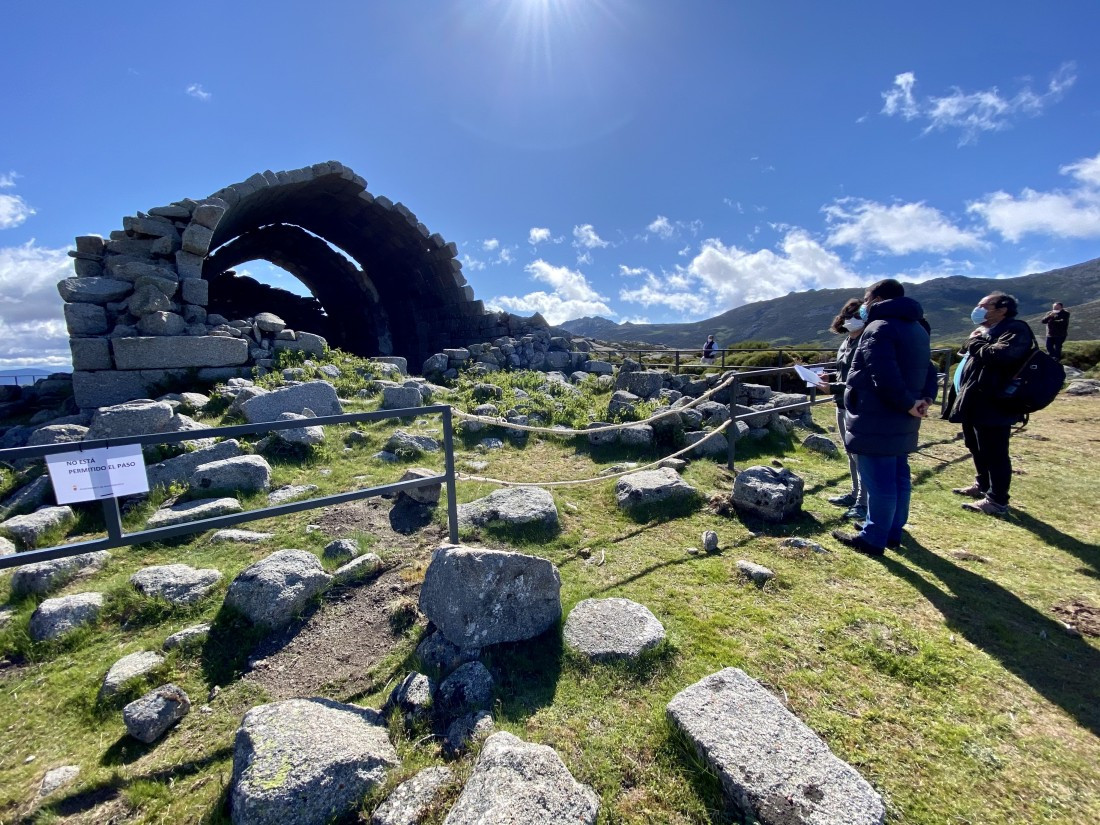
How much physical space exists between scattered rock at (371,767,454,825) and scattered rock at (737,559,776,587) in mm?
2753

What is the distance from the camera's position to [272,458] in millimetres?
6234

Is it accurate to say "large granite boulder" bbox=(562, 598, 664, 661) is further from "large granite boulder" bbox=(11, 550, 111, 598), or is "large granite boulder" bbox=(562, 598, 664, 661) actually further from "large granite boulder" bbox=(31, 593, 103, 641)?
"large granite boulder" bbox=(11, 550, 111, 598)

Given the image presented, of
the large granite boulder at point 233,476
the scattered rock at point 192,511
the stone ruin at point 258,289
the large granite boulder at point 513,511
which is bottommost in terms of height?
the large granite boulder at point 513,511

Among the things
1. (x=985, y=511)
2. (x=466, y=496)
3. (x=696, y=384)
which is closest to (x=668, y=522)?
(x=466, y=496)

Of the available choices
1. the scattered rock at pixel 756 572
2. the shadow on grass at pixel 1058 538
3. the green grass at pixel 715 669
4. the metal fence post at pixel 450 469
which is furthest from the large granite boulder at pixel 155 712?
the shadow on grass at pixel 1058 538

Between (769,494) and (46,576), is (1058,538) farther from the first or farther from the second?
(46,576)

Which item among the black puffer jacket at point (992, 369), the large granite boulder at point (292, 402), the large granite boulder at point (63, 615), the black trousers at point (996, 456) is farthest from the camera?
the large granite boulder at point (292, 402)

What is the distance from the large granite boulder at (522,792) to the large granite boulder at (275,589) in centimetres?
197

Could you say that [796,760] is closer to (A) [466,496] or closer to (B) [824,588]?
(B) [824,588]

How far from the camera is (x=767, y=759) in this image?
84.4 inches

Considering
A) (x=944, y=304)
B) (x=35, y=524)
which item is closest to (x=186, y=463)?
(x=35, y=524)

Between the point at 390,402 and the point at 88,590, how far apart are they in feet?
17.5

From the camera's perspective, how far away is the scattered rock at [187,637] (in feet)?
10.2

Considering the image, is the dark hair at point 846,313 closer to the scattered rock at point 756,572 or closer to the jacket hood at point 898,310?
the jacket hood at point 898,310
